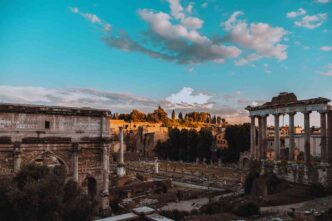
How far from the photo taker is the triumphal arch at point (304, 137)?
885 inches

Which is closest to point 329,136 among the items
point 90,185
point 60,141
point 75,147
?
point 90,185

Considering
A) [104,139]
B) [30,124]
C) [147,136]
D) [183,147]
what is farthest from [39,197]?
[147,136]

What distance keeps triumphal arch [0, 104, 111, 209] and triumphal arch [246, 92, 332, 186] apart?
13750mm

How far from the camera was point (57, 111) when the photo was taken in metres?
18.5

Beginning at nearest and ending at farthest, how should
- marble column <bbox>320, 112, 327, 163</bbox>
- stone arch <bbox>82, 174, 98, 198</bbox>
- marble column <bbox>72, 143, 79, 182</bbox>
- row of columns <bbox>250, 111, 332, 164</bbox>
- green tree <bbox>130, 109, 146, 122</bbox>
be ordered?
marble column <bbox>72, 143, 79, 182</bbox>
stone arch <bbox>82, 174, 98, 198</bbox>
marble column <bbox>320, 112, 327, 163</bbox>
row of columns <bbox>250, 111, 332, 164</bbox>
green tree <bbox>130, 109, 146, 122</bbox>

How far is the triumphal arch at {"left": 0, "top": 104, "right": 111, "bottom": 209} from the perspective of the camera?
17016 millimetres

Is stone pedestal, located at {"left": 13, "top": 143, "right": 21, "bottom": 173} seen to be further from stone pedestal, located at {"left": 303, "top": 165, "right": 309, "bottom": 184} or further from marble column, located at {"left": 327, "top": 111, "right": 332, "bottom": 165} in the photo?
marble column, located at {"left": 327, "top": 111, "right": 332, "bottom": 165}

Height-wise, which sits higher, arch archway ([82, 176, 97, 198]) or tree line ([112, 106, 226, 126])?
tree line ([112, 106, 226, 126])

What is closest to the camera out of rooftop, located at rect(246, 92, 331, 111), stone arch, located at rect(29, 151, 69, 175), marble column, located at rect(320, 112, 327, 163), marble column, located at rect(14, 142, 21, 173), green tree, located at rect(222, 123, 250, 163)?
marble column, located at rect(14, 142, 21, 173)

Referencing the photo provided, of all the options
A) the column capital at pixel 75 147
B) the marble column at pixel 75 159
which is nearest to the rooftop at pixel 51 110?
the column capital at pixel 75 147

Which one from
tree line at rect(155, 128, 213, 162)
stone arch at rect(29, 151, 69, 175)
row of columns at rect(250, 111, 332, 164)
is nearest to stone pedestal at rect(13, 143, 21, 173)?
stone arch at rect(29, 151, 69, 175)

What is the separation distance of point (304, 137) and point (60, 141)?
58.6ft

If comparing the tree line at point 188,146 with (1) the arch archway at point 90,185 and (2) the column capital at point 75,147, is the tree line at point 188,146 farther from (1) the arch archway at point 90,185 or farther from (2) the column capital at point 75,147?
(2) the column capital at point 75,147

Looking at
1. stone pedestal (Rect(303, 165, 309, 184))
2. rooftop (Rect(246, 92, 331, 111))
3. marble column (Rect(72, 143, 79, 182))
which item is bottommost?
stone pedestal (Rect(303, 165, 309, 184))
